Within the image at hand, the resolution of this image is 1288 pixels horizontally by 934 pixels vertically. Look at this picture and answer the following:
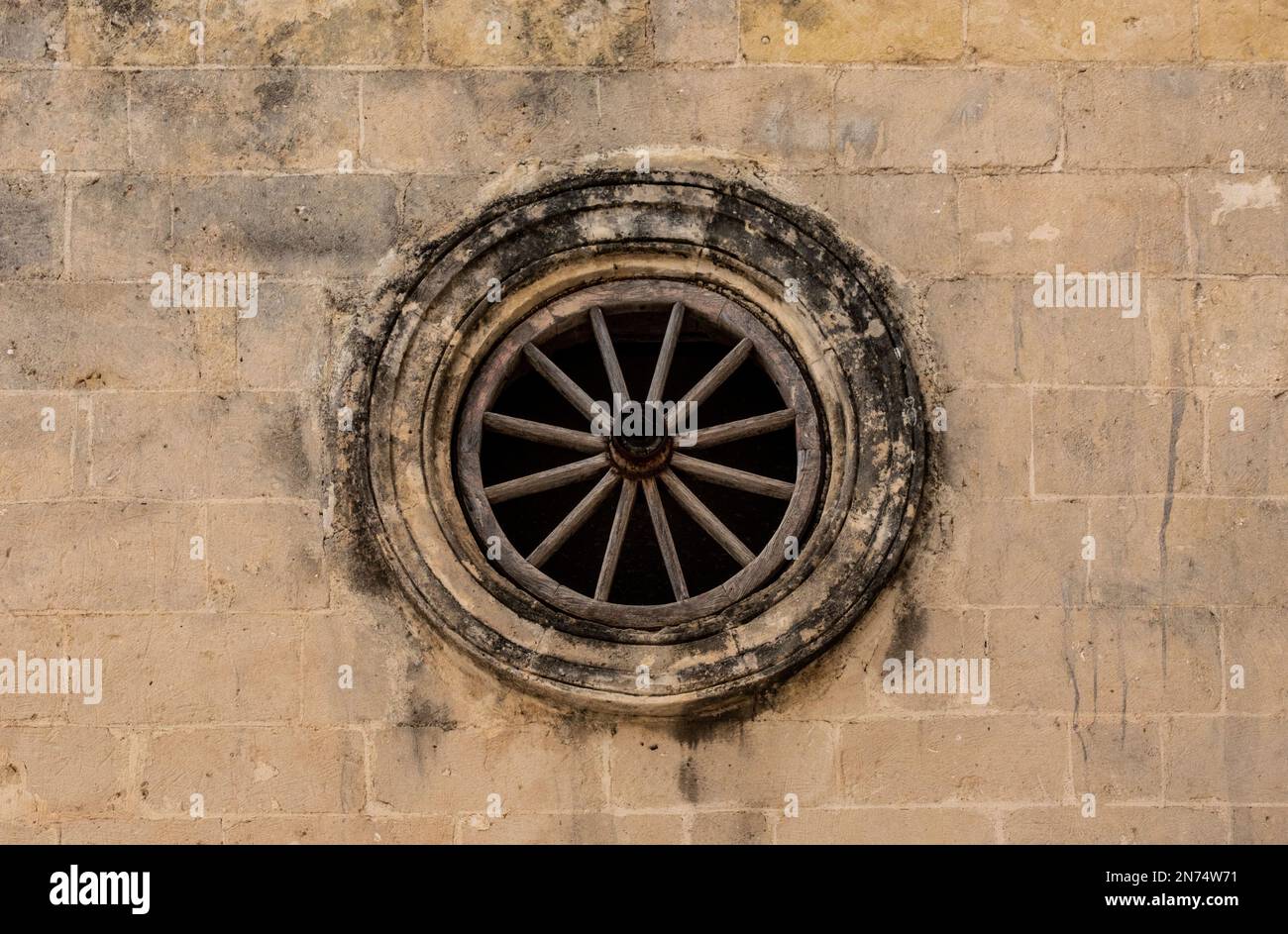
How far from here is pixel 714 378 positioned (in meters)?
5.68

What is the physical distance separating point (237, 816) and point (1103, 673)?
298cm

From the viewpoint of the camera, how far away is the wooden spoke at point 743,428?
5605 mm

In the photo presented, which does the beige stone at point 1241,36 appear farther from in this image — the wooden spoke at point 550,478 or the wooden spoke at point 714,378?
the wooden spoke at point 550,478

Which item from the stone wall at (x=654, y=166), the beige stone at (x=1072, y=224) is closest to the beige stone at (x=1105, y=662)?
the stone wall at (x=654, y=166)

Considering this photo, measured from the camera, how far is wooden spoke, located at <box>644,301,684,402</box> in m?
5.56

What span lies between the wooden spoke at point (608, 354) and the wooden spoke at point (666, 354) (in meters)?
0.10

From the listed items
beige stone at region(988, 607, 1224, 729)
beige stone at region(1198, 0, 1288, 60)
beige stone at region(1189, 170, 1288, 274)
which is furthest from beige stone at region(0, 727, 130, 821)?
beige stone at region(1198, 0, 1288, 60)

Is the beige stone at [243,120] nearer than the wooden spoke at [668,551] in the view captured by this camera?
No

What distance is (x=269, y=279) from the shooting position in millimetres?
5707

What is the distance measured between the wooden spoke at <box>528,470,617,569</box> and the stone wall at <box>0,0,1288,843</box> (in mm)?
472

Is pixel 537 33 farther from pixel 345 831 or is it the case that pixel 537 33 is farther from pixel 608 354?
pixel 345 831

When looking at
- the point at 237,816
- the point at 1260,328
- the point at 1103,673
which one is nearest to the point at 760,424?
the point at 1103,673

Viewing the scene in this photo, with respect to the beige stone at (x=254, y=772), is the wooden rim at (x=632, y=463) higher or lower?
higher

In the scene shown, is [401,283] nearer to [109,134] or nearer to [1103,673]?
[109,134]
